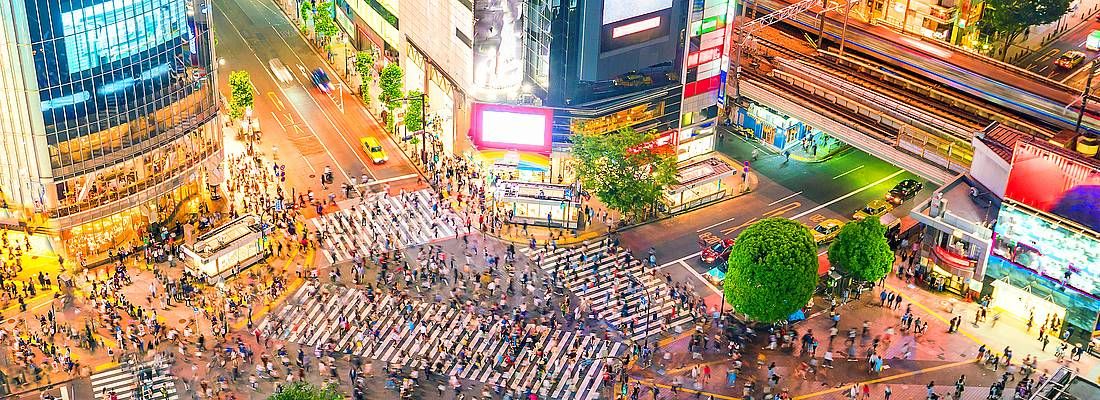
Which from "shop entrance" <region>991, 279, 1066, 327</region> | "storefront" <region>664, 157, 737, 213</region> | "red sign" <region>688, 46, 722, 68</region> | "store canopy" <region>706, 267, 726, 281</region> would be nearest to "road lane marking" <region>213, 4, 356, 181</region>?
"storefront" <region>664, 157, 737, 213</region>

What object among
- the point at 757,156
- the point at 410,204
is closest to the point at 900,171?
the point at 757,156

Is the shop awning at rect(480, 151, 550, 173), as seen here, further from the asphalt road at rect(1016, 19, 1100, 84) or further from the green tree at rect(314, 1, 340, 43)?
the asphalt road at rect(1016, 19, 1100, 84)

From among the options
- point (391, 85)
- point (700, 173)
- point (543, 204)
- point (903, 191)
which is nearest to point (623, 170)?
point (543, 204)

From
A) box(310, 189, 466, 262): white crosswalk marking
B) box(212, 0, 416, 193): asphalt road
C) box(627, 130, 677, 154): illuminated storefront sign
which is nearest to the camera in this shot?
box(310, 189, 466, 262): white crosswalk marking

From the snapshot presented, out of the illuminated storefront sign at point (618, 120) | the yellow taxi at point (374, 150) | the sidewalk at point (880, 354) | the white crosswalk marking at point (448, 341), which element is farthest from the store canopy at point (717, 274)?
the yellow taxi at point (374, 150)

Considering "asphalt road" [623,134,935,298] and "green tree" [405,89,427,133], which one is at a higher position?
"green tree" [405,89,427,133]

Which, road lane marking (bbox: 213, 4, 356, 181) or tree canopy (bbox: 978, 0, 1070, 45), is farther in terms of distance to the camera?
tree canopy (bbox: 978, 0, 1070, 45)

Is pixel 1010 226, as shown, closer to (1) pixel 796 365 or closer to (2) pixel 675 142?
(1) pixel 796 365
